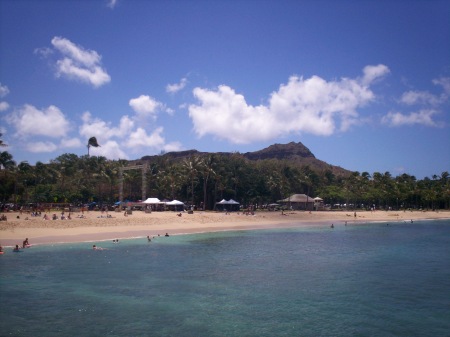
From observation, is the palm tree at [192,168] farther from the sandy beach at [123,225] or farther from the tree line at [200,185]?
the sandy beach at [123,225]

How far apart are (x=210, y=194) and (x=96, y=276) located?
54.1 m

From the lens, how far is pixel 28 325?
42.3ft

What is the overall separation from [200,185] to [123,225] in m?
32.1

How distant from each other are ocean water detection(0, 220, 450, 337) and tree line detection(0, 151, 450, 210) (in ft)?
130

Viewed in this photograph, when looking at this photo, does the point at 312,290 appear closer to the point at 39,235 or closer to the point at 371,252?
the point at 371,252

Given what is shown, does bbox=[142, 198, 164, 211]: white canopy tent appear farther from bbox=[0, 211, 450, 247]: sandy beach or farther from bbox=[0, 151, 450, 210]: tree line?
bbox=[0, 211, 450, 247]: sandy beach

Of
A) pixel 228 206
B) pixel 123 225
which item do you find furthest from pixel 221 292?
pixel 228 206

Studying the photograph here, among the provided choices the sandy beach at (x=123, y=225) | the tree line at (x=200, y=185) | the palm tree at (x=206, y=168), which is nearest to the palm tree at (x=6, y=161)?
the tree line at (x=200, y=185)

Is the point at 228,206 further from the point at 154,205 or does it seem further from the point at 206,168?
the point at 154,205

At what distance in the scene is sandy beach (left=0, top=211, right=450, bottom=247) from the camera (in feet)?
112

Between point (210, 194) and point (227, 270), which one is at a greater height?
point (210, 194)

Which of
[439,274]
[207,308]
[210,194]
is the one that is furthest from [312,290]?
[210,194]

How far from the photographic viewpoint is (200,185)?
73500 millimetres

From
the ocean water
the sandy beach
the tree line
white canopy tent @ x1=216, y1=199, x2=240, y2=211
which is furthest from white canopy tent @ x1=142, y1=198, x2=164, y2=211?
the ocean water
